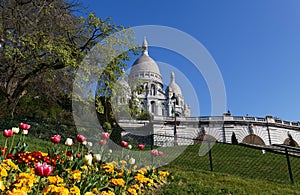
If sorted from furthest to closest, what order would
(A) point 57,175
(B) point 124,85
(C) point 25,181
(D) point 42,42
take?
(B) point 124,85 → (D) point 42,42 → (A) point 57,175 → (C) point 25,181

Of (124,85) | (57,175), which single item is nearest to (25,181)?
(57,175)

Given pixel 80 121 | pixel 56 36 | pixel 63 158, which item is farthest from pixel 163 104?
pixel 63 158

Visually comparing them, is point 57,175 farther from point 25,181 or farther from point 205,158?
point 205,158

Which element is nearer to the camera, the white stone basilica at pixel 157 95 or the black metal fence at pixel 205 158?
the black metal fence at pixel 205 158

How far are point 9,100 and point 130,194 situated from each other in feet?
26.7

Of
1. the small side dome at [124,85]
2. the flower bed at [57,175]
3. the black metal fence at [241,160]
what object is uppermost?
the small side dome at [124,85]

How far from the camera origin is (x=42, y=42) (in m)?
8.55

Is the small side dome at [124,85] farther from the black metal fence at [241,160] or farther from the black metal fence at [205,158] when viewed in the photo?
the black metal fence at [241,160]

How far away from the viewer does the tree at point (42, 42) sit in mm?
8531

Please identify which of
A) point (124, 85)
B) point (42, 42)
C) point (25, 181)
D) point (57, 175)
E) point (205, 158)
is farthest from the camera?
point (205, 158)

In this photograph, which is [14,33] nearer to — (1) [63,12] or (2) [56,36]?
(2) [56,36]

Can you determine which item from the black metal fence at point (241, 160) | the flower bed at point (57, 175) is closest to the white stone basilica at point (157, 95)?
the black metal fence at point (241, 160)

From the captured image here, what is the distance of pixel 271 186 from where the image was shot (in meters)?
6.30

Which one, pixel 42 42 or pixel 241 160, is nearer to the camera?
pixel 42 42
